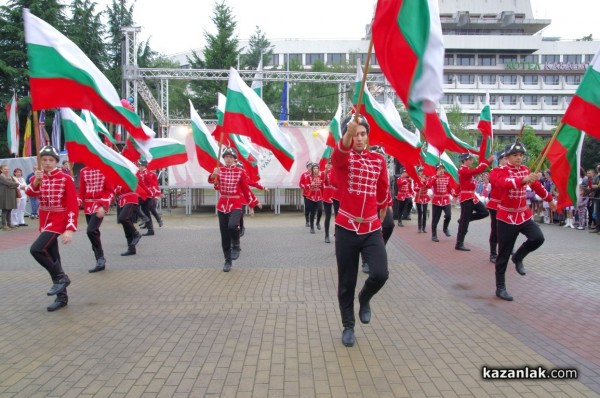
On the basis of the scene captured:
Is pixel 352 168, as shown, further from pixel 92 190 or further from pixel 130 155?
pixel 130 155

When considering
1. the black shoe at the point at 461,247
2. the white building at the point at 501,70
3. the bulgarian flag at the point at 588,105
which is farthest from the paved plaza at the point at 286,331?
the white building at the point at 501,70

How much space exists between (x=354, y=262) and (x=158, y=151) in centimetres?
703

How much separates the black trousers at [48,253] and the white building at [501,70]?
62.7 meters

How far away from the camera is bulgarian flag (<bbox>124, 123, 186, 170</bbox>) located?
1049 centimetres

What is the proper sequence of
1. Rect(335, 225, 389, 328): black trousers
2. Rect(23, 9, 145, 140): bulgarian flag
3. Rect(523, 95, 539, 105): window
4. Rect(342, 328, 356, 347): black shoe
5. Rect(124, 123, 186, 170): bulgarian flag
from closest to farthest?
1. Rect(335, 225, 389, 328): black trousers
2. Rect(342, 328, 356, 347): black shoe
3. Rect(23, 9, 145, 140): bulgarian flag
4. Rect(124, 123, 186, 170): bulgarian flag
5. Rect(523, 95, 539, 105): window

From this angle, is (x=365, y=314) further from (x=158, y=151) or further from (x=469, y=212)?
(x=158, y=151)

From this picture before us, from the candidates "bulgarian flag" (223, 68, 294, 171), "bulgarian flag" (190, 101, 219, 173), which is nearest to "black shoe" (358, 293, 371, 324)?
"bulgarian flag" (223, 68, 294, 171)

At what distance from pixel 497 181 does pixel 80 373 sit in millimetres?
5832

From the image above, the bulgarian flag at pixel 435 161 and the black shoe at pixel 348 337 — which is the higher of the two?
the bulgarian flag at pixel 435 161

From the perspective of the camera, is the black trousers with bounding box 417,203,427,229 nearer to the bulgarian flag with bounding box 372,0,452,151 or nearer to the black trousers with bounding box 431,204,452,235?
the black trousers with bounding box 431,204,452,235

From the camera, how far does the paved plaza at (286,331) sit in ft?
13.5

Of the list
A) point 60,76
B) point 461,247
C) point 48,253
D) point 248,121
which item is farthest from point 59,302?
point 461,247

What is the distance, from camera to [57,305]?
6.38m

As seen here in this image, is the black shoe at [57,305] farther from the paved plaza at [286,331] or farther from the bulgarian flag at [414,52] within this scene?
the bulgarian flag at [414,52]
